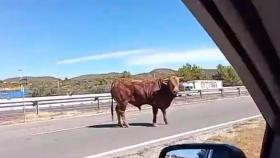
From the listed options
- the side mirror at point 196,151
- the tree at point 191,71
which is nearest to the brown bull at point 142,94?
the side mirror at point 196,151

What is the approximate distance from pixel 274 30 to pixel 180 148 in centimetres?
93

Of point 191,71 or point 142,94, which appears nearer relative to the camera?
point 142,94

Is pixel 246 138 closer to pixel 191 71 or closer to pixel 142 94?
pixel 142 94

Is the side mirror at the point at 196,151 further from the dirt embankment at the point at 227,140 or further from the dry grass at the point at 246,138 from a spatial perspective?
the dry grass at the point at 246,138

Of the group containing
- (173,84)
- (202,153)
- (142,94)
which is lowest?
(202,153)

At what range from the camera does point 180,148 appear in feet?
10.7

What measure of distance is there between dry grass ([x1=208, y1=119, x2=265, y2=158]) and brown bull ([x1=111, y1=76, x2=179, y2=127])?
3.11 m

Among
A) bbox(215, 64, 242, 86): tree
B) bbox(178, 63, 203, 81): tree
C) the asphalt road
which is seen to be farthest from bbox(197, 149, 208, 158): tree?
bbox(178, 63, 203, 81): tree

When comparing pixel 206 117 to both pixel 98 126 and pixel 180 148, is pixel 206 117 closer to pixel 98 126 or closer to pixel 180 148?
pixel 98 126

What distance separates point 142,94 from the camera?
20.5 m

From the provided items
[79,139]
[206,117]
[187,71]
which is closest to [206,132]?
[79,139]

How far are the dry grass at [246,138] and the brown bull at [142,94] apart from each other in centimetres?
311

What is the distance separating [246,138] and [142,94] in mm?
7009

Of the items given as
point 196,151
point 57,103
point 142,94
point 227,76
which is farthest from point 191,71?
point 196,151
